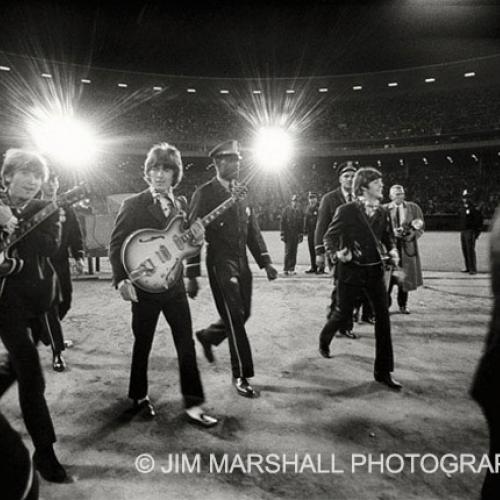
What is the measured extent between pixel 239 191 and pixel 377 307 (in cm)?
159

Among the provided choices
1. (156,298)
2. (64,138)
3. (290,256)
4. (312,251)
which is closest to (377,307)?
(156,298)

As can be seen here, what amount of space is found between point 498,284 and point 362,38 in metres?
24.9

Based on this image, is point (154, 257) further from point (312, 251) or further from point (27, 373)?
point (312, 251)

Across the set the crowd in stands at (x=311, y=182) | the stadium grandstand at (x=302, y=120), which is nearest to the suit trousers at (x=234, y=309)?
the stadium grandstand at (x=302, y=120)

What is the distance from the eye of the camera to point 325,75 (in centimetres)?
3148

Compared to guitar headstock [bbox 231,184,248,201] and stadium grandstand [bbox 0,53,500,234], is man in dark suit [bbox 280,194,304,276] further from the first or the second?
stadium grandstand [bbox 0,53,500,234]

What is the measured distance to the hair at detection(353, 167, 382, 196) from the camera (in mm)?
3850

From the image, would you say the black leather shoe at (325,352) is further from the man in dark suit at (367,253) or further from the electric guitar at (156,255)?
the electric guitar at (156,255)

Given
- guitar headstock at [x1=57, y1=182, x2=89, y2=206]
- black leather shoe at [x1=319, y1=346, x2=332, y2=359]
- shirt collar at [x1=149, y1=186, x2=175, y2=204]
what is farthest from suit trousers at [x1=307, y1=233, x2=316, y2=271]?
guitar headstock at [x1=57, y1=182, x2=89, y2=206]

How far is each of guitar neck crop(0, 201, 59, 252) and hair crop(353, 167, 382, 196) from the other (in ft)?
8.57

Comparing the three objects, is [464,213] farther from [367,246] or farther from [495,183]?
[495,183]

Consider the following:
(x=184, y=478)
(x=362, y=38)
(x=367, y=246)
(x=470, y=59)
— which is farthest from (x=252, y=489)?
(x=470, y=59)

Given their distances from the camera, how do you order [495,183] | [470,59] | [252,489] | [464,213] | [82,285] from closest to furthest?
[252,489] < [82,285] < [464,213] < [470,59] < [495,183]

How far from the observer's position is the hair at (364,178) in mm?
3850
